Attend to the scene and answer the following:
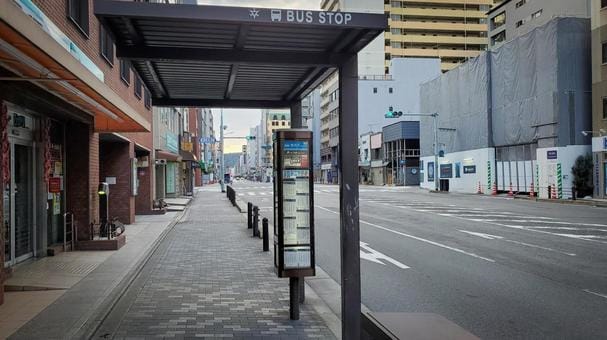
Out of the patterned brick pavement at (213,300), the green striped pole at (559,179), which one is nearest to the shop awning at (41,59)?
the patterned brick pavement at (213,300)

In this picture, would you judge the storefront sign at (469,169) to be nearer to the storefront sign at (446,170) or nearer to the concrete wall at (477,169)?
the concrete wall at (477,169)

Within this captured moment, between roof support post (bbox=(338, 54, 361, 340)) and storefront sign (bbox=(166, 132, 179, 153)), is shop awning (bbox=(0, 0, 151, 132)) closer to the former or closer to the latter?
roof support post (bbox=(338, 54, 361, 340))

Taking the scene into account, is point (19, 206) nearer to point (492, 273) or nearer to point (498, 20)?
point (492, 273)

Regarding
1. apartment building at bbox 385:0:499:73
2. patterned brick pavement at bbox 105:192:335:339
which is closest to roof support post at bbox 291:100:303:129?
patterned brick pavement at bbox 105:192:335:339

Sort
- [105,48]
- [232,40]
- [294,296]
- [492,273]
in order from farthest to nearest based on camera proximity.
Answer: [105,48] → [492,273] → [294,296] → [232,40]

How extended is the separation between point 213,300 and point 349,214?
11.3 ft

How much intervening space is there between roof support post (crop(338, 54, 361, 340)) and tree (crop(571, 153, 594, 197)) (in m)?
34.3

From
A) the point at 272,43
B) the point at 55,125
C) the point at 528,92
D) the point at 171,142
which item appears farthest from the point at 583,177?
the point at 272,43

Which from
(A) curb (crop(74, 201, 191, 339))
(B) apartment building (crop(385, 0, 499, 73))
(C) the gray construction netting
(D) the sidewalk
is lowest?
(A) curb (crop(74, 201, 191, 339))

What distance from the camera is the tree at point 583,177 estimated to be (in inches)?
1375

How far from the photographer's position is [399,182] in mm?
77000

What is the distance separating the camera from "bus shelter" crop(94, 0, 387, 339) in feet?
14.9

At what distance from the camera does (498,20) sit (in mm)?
78438

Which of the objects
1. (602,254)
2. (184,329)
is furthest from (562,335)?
(602,254)
